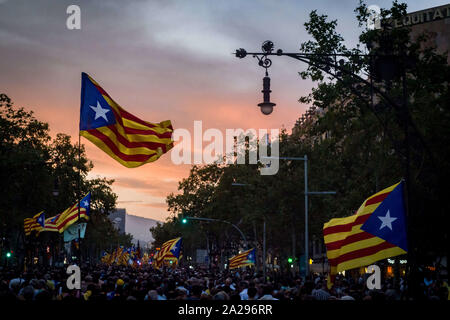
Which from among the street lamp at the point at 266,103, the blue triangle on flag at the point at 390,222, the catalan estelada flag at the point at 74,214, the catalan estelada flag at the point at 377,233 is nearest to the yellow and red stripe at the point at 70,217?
the catalan estelada flag at the point at 74,214

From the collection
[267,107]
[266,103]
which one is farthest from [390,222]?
[266,103]

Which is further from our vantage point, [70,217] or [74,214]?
[70,217]

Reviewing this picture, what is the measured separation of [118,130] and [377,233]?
253 inches

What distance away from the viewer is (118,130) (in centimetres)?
1552

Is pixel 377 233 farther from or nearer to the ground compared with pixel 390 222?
nearer to the ground

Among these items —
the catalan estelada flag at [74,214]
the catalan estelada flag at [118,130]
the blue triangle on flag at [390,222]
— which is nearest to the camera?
the blue triangle on flag at [390,222]

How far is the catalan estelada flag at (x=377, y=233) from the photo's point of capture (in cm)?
1391

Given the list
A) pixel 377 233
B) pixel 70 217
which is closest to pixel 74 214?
pixel 70 217

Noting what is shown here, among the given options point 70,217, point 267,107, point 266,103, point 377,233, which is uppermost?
point 266,103

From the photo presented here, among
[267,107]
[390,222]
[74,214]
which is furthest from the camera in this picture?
[74,214]

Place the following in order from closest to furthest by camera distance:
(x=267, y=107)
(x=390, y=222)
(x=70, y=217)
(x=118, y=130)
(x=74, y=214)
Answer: (x=390, y=222) → (x=118, y=130) → (x=267, y=107) → (x=74, y=214) → (x=70, y=217)

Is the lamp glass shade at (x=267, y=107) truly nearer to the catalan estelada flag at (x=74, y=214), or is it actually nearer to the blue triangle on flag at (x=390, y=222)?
the blue triangle on flag at (x=390, y=222)

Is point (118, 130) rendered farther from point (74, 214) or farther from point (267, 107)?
point (74, 214)

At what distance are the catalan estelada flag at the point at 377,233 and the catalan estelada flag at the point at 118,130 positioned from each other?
5101 millimetres
